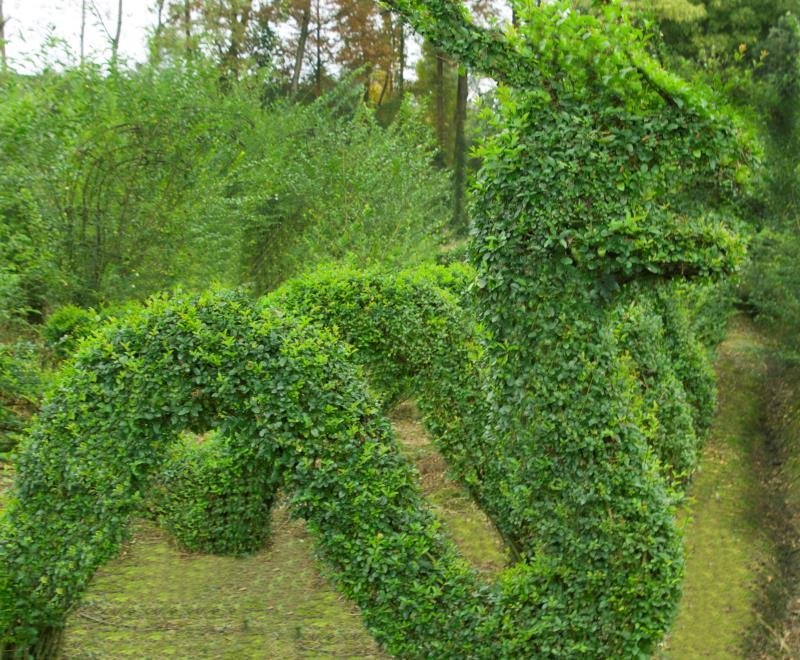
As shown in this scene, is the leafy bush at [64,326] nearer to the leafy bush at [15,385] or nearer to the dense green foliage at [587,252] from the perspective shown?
the leafy bush at [15,385]

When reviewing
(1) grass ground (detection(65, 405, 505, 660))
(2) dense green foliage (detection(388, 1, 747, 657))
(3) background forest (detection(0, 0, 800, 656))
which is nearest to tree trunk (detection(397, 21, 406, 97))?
(3) background forest (detection(0, 0, 800, 656))

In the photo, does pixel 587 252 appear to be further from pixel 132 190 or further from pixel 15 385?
pixel 132 190

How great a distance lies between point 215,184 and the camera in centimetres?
1183

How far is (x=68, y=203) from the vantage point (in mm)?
10945

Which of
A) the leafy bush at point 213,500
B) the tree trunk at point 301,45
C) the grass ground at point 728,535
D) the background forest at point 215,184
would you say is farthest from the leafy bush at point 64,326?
the tree trunk at point 301,45

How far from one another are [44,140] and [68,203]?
3.74 ft

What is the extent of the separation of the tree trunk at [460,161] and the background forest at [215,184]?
0.64 metres

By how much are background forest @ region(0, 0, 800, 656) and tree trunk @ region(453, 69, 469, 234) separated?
641mm

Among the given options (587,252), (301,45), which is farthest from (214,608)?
(301,45)

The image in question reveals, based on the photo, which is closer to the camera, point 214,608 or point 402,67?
point 214,608

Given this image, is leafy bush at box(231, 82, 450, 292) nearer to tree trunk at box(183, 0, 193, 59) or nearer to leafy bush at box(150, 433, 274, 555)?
tree trunk at box(183, 0, 193, 59)

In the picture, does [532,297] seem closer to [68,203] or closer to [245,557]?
[245,557]

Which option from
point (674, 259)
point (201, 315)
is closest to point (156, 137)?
point (201, 315)

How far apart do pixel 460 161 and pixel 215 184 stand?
15477 mm
